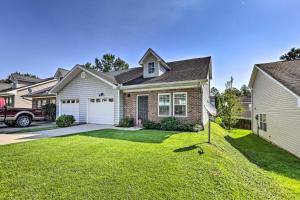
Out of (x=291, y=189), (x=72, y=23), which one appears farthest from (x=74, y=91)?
(x=291, y=189)

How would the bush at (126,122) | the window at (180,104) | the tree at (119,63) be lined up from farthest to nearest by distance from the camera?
1. the tree at (119,63)
2. the bush at (126,122)
3. the window at (180,104)

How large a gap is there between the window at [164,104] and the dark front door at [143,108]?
44.7 inches

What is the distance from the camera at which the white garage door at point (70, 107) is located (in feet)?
50.7

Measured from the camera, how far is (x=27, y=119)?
1327 centimetres

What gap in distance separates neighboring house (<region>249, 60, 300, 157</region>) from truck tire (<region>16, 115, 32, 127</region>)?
17678 millimetres

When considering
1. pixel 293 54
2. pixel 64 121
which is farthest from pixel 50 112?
pixel 293 54

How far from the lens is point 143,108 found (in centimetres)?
1292

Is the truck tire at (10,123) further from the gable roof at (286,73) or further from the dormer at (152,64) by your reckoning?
the gable roof at (286,73)

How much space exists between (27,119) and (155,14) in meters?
12.7

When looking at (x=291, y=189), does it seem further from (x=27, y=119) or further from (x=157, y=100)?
(x=27, y=119)

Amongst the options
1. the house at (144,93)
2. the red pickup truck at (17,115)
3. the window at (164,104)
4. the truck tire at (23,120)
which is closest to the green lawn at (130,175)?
the house at (144,93)

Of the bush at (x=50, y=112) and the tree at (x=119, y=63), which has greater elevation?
the tree at (x=119, y=63)

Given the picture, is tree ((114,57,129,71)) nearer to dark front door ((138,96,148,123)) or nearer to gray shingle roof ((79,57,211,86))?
gray shingle roof ((79,57,211,86))

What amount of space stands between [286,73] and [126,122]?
1126 centimetres
